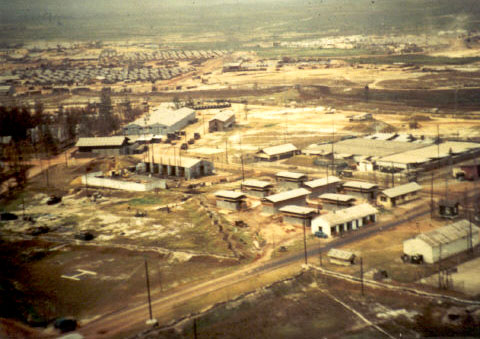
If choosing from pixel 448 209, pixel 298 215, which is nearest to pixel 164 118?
pixel 298 215

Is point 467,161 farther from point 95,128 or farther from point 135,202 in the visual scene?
point 95,128

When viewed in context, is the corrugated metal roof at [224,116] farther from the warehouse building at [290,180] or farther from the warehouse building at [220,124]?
the warehouse building at [290,180]

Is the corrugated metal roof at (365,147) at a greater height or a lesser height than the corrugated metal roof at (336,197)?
greater

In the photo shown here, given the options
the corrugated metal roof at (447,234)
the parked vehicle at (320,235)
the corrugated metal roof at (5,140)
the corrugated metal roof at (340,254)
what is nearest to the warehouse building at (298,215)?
the parked vehicle at (320,235)

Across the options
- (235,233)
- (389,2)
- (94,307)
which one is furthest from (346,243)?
(389,2)

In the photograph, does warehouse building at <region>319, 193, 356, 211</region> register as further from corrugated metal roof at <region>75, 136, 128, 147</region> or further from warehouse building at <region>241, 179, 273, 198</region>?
corrugated metal roof at <region>75, 136, 128, 147</region>

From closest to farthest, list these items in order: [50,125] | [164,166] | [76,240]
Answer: [76,240]
[164,166]
[50,125]

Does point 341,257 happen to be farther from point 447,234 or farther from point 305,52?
point 305,52
